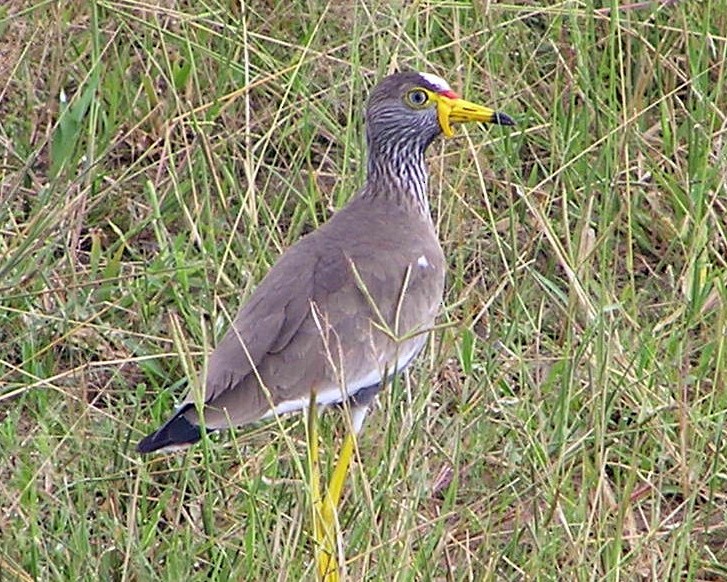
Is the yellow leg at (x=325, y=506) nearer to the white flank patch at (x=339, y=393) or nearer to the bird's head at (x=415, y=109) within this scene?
the white flank patch at (x=339, y=393)

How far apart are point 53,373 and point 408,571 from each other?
155 cm

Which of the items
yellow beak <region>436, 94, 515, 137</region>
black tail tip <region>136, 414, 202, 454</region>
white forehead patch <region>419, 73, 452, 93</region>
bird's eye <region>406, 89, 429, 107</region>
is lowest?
black tail tip <region>136, 414, 202, 454</region>

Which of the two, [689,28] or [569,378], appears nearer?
[569,378]

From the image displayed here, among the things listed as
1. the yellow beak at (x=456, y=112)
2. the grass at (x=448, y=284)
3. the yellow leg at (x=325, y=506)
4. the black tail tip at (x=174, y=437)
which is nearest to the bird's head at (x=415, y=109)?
the yellow beak at (x=456, y=112)

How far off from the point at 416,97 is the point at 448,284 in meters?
0.60

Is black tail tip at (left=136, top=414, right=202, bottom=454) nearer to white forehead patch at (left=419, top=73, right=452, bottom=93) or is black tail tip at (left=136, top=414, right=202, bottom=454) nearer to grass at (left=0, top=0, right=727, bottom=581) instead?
grass at (left=0, top=0, right=727, bottom=581)

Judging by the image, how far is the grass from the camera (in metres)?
3.71

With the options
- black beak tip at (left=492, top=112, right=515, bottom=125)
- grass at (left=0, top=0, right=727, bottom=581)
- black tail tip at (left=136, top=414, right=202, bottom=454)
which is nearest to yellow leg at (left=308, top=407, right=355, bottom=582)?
grass at (left=0, top=0, right=727, bottom=581)

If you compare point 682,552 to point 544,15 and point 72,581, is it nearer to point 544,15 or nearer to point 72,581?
point 72,581

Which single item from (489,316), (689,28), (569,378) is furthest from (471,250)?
(569,378)

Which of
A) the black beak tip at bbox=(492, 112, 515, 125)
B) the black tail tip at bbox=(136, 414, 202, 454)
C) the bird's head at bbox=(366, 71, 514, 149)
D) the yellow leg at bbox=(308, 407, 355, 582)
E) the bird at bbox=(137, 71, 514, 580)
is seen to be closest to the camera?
the yellow leg at bbox=(308, 407, 355, 582)

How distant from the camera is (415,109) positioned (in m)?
4.50

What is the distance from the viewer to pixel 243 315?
4.04 metres

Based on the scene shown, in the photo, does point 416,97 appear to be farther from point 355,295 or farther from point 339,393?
point 339,393
